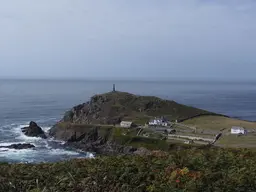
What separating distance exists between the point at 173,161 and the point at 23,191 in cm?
596

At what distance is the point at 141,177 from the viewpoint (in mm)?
11477

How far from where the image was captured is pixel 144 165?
12.9m

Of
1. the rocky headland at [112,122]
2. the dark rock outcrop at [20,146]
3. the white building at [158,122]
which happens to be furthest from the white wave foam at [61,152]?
the white building at [158,122]

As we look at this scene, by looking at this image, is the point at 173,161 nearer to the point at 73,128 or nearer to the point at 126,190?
the point at 126,190

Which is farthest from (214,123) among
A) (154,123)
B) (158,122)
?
(154,123)

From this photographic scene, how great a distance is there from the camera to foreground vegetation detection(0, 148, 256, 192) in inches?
394

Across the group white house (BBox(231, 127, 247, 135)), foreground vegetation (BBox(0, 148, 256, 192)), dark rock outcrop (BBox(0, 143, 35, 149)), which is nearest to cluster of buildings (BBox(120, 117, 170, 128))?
white house (BBox(231, 127, 247, 135))

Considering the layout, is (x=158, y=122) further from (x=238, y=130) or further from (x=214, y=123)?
(x=238, y=130)

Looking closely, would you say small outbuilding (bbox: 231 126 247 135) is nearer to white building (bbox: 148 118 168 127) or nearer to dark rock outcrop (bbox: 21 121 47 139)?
white building (bbox: 148 118 168 127)

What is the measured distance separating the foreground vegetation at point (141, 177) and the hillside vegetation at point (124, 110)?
177 feet

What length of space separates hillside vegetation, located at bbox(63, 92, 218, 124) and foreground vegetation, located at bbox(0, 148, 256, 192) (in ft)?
177

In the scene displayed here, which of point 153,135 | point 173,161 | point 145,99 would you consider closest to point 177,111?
point 145,99

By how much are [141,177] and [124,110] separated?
6429cm

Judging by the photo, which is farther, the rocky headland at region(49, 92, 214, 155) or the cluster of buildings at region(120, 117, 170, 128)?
the cluster of buildings at region(120, 117, 170, 128)
